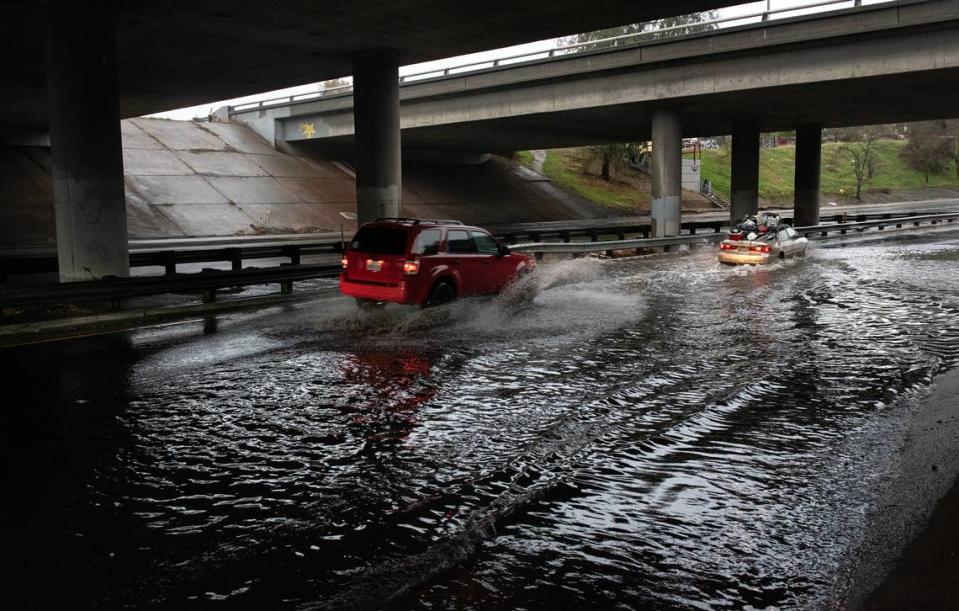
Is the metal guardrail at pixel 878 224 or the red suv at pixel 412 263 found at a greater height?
the metal guardrail at pixel 878 224

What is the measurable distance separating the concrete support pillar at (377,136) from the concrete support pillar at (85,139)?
7.96m

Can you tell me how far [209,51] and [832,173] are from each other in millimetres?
97929

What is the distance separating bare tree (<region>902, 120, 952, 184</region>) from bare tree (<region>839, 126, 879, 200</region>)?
5.11 metres

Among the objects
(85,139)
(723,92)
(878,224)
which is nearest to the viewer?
(85,139)

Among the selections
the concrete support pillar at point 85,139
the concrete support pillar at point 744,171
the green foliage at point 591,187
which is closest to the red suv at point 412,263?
the concrete support pillar at point 85,139

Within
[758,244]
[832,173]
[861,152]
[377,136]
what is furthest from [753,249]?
[861,152]

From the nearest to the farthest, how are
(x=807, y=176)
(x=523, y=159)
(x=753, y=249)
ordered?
(x=753, y=249) → (x=807, y=176) → (x=523, y=159)

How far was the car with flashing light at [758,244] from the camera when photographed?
80.7 ft

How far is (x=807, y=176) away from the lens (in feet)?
151

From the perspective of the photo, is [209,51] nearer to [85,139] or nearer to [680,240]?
[85,139]

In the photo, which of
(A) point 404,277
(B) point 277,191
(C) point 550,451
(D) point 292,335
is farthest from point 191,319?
(B) point 277,191

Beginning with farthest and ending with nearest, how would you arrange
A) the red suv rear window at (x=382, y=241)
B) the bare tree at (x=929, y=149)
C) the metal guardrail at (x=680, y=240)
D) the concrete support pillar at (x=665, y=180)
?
1. the bare tree at (x=929, y=149)
2. the concrete support pillar at (x=665, y=180)
3. the metal guardrail at (x=680, y=240)
4. the red suv rear window at (x=382, y=241)

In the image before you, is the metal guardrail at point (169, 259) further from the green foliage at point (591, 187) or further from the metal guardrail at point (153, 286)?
the green foliage at point (591, 187)

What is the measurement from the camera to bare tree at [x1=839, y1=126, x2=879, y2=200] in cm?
9243
